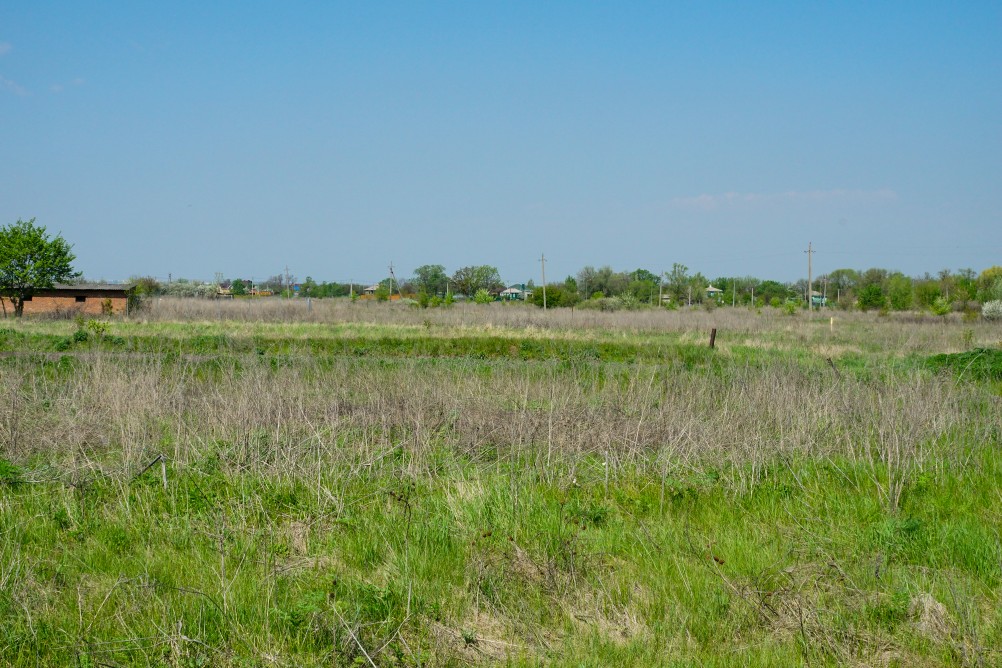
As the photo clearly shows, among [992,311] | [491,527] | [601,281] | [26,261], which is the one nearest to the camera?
[491,527]

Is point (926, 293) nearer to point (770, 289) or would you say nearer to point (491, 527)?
point (770, 289)

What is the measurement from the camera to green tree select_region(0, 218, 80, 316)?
3919 centimetres

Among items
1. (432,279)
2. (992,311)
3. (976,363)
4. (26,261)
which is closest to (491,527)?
(976,363)

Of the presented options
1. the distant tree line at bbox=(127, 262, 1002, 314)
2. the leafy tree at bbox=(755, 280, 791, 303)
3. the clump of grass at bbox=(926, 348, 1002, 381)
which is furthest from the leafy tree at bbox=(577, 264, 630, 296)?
the clump of grass at bbox=(926, 348, 1002, 381)

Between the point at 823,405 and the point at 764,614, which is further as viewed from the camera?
the point at 823,405

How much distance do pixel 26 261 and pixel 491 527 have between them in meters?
42.3

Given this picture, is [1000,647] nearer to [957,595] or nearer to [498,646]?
[957,595]

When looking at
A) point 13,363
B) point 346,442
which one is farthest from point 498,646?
point 13,363

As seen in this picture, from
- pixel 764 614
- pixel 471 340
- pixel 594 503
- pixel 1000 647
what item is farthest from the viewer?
pixel 471 340

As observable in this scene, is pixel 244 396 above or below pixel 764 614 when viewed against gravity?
above

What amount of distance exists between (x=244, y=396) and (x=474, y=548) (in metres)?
4.21

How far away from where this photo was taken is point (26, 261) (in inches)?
1563

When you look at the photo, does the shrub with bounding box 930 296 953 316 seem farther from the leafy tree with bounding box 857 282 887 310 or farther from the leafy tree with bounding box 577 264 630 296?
the leafy tree with bounding box 577 264 630 296

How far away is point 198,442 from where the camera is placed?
307 inches
